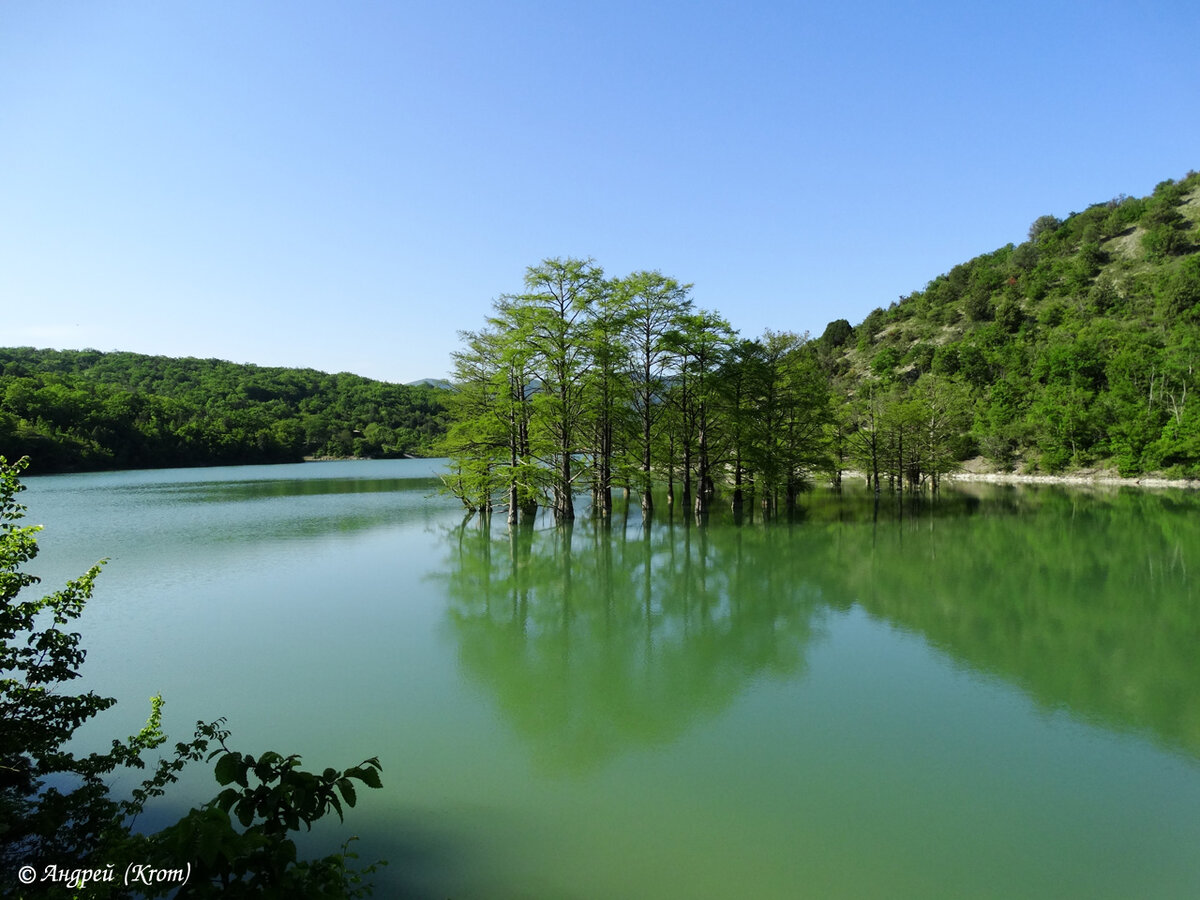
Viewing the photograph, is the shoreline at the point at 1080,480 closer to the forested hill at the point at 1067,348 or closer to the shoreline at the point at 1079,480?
the shoreline at the point at 1079,480

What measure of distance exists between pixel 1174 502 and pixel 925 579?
3073cm

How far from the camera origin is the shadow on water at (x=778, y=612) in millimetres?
8922

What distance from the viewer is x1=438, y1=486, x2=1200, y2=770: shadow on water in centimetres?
892

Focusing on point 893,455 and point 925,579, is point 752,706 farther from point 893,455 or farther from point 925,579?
point 893,455

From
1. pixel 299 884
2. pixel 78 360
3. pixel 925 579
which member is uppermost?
pixel 78 360

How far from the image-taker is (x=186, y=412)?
94750mm

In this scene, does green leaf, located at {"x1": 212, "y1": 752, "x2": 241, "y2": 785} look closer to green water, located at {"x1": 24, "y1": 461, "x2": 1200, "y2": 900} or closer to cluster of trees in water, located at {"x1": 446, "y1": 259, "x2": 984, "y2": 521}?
green water, located at {"x1": 24, "y1": 461, "x2": 1200, "y2": 900}

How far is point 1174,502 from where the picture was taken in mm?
36719

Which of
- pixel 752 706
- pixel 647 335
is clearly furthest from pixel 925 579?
pixel 647 335

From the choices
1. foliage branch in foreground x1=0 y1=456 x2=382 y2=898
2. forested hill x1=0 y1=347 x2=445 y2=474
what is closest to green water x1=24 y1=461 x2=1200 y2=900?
foliage branch in foreground x1=0 y1=456 x2=382 y2=898

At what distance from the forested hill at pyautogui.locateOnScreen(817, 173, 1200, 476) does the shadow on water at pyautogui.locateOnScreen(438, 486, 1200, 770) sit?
934 inches

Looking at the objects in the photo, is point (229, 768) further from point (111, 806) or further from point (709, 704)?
point (709, 704)

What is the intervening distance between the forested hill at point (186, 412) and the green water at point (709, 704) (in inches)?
1948

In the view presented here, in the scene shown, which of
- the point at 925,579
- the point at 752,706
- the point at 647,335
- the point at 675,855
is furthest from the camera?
the point at 647,335
